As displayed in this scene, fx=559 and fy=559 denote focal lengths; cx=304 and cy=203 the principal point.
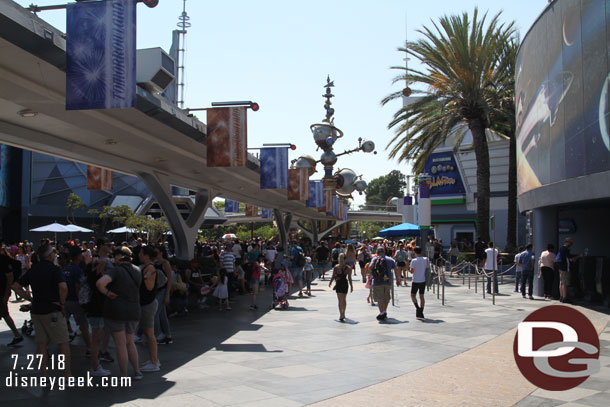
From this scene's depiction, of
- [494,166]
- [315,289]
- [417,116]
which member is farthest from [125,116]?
[494,166]

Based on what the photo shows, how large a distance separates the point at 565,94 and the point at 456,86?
9993mm

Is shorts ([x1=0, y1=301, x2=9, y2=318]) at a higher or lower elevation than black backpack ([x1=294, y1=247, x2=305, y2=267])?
lower

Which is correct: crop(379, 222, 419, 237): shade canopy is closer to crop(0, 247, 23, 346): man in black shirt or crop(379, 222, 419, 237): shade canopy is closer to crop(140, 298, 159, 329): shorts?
crop(0, 247, 23, 346): man in black shirt

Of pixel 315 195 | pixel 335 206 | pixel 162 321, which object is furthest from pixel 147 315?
pixel 335 206

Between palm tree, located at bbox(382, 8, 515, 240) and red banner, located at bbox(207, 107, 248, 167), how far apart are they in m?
12.6

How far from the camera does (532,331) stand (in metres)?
5.18

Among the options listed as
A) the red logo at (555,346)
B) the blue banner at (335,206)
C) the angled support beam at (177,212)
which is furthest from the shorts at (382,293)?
the blue banner at (335,206)

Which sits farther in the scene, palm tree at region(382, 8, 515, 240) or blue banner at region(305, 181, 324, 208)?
blue banner at region(305, 181, 324, 208)

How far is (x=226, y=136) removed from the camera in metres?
15.1

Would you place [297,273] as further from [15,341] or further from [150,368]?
[150,368]

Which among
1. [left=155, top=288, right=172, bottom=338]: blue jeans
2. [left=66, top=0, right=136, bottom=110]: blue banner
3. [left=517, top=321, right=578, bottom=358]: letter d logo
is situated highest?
[left=66, top=0, right=136, bottom=110]: blue banner

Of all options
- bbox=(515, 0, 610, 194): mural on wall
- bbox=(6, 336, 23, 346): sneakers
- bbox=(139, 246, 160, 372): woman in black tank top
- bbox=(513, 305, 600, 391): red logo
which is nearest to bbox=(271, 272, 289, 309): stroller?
bbox=(6, 336, 23, 346): sneakers

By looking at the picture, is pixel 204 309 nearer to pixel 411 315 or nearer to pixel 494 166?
pixel 411 315

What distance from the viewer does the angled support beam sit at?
21.3 meters
